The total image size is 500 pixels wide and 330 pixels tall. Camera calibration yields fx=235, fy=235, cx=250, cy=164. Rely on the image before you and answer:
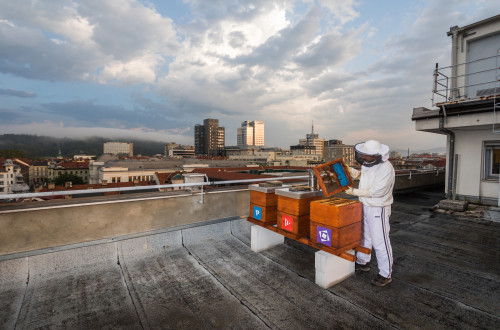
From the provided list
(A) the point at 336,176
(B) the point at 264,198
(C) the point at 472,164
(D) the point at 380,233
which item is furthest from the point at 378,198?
(C) the point at 472,164

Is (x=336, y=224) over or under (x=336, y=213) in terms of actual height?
under

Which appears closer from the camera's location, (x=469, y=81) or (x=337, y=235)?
(x=337, y=235)

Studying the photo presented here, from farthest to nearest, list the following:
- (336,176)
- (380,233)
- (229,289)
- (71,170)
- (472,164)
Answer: (71,170) < (472,164) < (336,176) < (380,233) < (229,289)

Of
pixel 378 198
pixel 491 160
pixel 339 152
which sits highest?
pixel 339 152

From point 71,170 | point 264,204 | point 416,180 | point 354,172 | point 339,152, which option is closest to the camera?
point 354,172

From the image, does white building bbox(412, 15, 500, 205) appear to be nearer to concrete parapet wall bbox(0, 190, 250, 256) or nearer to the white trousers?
the white trousers

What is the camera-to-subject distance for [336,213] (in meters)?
2.97

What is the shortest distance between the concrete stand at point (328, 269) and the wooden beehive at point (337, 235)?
183mm

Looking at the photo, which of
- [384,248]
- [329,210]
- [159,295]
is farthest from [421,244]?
[159,295]

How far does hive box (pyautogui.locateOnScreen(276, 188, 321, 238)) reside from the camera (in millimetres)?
3547

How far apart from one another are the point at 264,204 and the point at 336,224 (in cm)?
135

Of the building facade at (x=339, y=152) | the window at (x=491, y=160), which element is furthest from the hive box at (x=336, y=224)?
the building facade at (x=339, y=152)

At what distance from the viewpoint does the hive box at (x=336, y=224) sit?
3.01 meters

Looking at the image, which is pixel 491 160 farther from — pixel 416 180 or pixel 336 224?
pixel 336 224
